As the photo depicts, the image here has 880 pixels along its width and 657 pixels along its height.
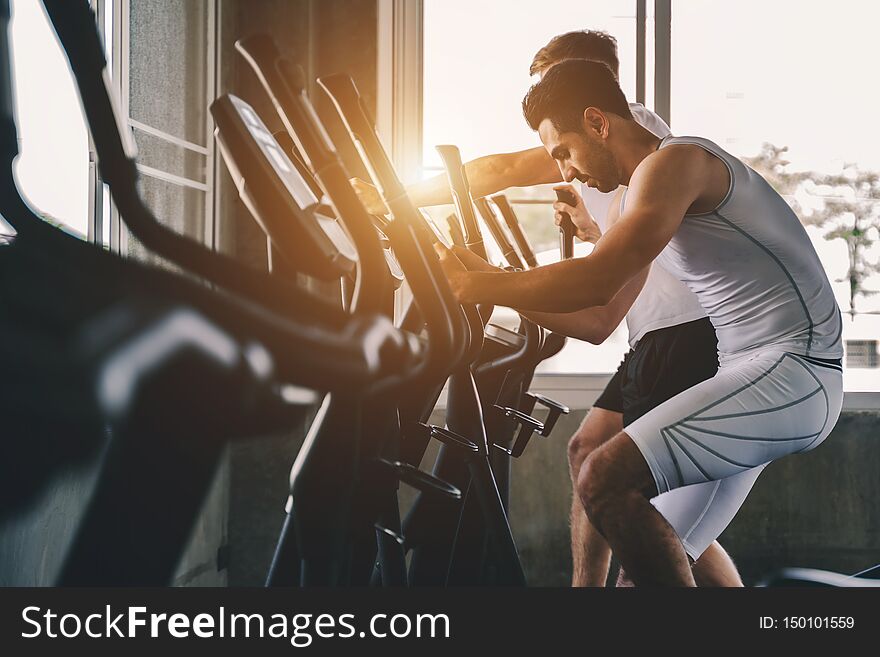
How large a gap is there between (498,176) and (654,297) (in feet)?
1.90

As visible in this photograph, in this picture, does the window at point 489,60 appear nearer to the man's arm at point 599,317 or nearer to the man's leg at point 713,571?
the man's arm at point 599,317

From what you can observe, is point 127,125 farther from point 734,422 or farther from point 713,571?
point 713,571

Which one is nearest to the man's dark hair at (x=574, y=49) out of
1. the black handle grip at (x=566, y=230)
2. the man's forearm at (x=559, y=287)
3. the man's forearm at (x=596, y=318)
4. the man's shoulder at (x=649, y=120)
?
the man's shoulder at (x=649, y=120)

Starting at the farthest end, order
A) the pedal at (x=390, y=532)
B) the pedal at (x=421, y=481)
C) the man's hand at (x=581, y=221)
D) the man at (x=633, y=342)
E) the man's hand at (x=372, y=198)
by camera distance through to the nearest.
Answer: the man's hand at (x=581, y=221), the man at (x=633, y=342), the man's hand at (x=372, y=198), the pedal at (x=390, y=532), the pedal at (x=421, y=481)

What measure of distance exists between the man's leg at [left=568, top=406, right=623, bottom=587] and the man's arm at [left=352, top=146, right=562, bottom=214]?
2.19ft

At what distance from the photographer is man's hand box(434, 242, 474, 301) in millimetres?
1301

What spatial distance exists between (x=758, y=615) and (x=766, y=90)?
1925 mm

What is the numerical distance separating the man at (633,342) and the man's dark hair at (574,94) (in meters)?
0.25

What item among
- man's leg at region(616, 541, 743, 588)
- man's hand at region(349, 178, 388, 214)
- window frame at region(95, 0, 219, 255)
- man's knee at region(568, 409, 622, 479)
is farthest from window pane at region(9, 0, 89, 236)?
man's leg at region(616, 541, 743, 588)

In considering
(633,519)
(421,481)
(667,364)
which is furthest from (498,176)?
(421,481)

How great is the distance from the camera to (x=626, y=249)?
1362 millimetres

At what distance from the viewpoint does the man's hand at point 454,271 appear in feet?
4.27

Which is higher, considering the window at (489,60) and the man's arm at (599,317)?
the window at (489,60)

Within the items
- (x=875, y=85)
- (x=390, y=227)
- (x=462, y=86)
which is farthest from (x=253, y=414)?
(x=875, y=85)
